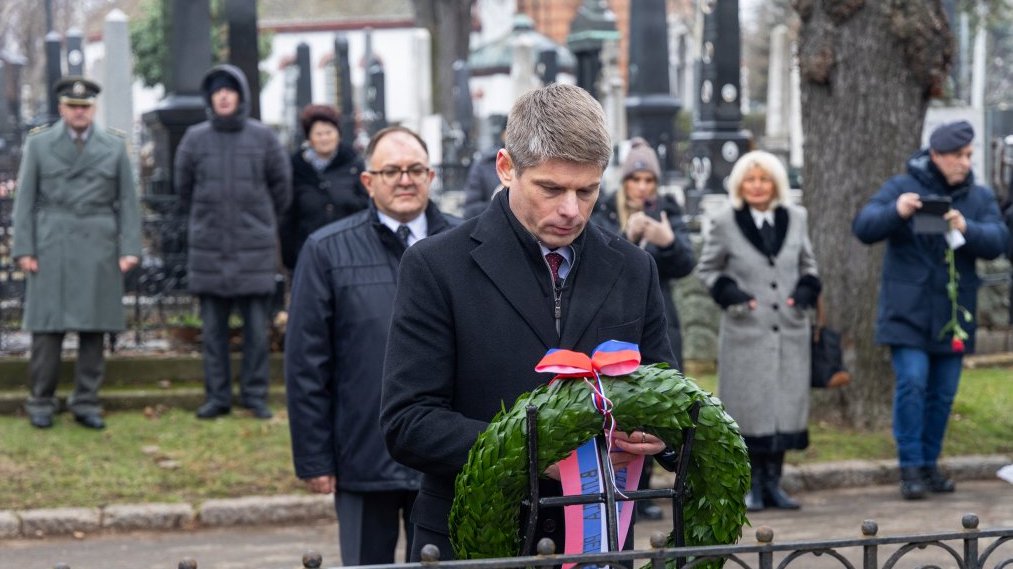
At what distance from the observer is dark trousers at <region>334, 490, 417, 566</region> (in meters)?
5.64

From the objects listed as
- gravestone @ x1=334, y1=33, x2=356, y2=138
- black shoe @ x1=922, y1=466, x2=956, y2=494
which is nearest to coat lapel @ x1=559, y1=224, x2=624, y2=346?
black shoe @ x1=922, y1=466, x2=956, y2=494

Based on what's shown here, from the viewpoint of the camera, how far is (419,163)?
227 inches

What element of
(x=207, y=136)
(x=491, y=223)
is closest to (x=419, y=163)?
(x=491, y=223)

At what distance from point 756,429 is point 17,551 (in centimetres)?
397

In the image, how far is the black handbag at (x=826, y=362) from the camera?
8.88m

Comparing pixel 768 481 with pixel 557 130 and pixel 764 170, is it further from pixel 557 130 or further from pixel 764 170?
pixel 557 130

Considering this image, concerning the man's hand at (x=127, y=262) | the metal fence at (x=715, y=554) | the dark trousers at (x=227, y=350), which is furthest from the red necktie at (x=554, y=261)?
the dark trousers at (x=227, y=350)

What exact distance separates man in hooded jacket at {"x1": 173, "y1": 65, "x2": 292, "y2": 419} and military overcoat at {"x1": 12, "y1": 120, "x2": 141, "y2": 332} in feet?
1.56

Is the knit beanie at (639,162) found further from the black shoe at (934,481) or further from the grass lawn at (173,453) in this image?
the black shoe at (934,481)

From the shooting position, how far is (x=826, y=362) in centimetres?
891

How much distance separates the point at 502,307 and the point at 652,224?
4.86 m

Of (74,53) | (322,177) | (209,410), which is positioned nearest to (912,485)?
(322,177)

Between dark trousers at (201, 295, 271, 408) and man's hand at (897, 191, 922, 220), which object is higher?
man's hand at (897, 191, 922, 220)

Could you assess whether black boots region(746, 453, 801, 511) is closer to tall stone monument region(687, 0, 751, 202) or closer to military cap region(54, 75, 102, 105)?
military cap region(54, 75, 102, 105)
